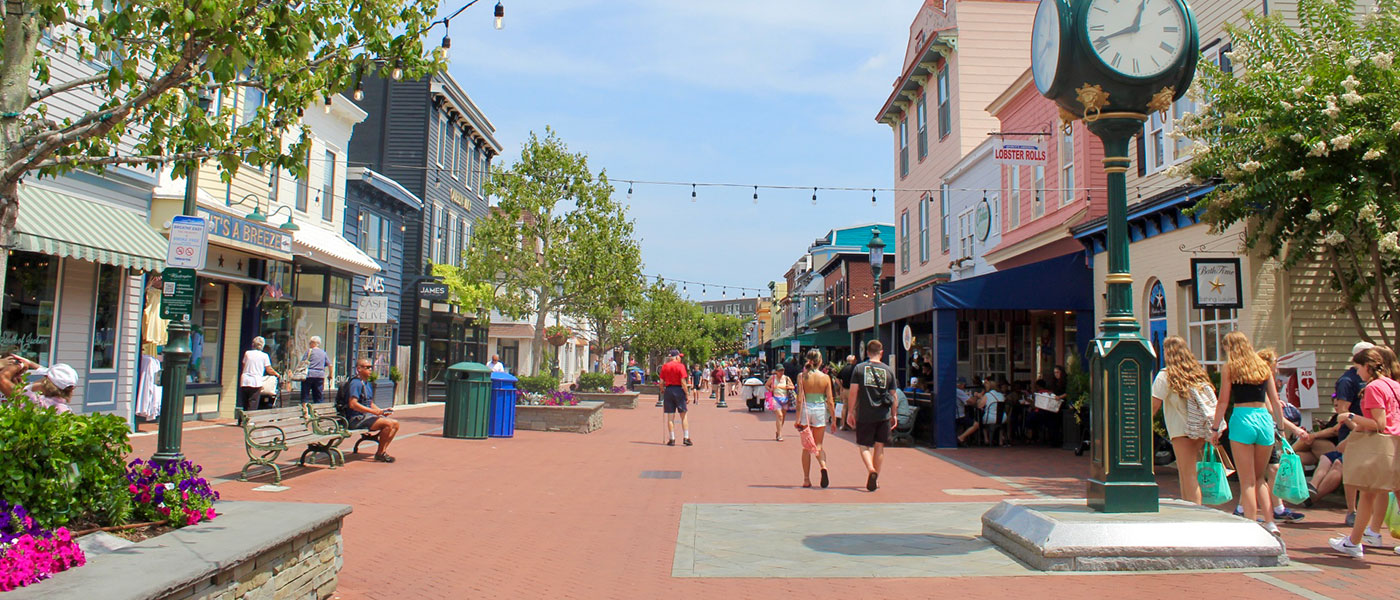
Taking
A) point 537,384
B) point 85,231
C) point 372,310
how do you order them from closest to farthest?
1. point 85,231
2. point 537,384
3. point 372,310

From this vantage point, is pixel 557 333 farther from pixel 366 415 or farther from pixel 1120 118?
pixel 1120 118

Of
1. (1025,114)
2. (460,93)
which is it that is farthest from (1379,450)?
(460,93)

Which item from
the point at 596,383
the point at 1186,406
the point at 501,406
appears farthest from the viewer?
the point at 596,383

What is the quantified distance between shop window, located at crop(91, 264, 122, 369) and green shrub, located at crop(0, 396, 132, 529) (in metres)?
10.8

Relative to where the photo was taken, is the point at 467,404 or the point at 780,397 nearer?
the point at 467,404

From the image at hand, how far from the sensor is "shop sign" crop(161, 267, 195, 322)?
7789mm

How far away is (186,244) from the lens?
806cm

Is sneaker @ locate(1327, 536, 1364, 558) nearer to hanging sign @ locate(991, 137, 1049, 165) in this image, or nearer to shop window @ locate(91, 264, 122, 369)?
hanging sign @ locate(991, 137, 1049, 165)

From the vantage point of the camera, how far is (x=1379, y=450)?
657 cm

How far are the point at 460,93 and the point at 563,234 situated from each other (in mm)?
10184

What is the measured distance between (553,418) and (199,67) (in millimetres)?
13464

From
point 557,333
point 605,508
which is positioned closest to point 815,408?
point 605,508

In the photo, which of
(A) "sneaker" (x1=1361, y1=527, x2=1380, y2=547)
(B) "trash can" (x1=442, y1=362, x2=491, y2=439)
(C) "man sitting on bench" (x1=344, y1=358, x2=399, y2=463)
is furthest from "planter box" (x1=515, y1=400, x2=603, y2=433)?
(A) "sneaker" (x1=1361, y1=527, x2=1380, y2=547)

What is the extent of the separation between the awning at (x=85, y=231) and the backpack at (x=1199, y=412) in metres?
12.8
